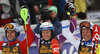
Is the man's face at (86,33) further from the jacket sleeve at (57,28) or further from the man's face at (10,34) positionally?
the man's face at (10,34)

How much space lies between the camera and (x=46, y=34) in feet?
13.9

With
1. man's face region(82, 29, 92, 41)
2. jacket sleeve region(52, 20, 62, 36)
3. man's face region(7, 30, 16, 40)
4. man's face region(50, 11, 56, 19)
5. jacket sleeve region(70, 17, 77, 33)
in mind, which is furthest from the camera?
man's face region(50, 11, 56, 19)

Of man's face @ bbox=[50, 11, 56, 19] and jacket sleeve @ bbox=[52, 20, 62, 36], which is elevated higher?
Answer: man's face @ bbox=[50, 11, 56, 19]

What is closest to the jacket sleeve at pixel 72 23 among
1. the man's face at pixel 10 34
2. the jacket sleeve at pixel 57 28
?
the jacket sleeve at pixel 57 28

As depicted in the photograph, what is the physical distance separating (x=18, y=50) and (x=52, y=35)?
75 cm

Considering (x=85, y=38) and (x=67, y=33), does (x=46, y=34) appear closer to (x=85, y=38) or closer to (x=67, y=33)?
(x=67, y=33)

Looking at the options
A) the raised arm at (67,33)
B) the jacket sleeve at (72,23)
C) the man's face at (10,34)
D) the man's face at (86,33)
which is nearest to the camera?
the man's face at (86,33)

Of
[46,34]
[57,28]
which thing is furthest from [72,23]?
[46,34]

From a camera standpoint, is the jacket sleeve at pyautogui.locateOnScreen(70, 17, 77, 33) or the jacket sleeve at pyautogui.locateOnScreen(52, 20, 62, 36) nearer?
the jacket sleeve at pyautogui.locateOnScreen(70, 17, 77, 33)

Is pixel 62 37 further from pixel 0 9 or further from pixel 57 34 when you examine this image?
pixel 0 9

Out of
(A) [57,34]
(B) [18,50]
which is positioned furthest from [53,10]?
(B) [18,50]

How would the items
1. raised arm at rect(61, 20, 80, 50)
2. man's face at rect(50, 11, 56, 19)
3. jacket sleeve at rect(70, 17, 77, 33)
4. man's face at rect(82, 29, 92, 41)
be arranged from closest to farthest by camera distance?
man's face at rect(82, 29, 92, 41), raised arm at rect(61, 20, 80, 50), jacket sleeve at rect(70, 17, 77, 33), man's face at rect(50, 11, 56, 19)

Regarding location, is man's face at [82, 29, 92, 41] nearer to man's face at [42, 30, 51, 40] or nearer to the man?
the man

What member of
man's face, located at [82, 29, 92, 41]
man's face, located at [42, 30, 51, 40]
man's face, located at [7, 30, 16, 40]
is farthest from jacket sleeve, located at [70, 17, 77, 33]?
man's face, located at [7, 30, 16, 40]
